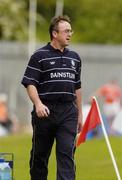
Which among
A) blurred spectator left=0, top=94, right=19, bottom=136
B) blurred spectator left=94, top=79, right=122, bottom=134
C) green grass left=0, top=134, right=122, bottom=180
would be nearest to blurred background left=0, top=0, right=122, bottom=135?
blurred spectator left=0, top=94, right=19, bottom=136

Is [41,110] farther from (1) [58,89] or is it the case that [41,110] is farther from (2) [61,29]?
(2) [61,29]

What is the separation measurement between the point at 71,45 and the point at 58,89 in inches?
914

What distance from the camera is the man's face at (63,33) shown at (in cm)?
1161

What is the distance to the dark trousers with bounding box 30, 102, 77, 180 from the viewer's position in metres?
11.6

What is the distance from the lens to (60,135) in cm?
1168

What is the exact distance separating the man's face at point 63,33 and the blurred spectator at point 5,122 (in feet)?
54.4

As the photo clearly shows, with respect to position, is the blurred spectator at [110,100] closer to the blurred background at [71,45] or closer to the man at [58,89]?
the blurred background at [71,45]

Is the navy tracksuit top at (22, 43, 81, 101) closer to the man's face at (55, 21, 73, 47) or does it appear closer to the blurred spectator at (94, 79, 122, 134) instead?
the man's face at (55, 21, 73, 47)

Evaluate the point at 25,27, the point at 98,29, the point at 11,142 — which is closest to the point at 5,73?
the point at 25,27

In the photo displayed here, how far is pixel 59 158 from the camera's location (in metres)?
11.6

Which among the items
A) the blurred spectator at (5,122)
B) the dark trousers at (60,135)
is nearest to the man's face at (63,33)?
the dark trousers at (60,135)

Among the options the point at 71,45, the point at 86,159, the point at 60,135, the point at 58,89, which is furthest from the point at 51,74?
the point at 71,45

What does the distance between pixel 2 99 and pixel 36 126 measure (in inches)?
782

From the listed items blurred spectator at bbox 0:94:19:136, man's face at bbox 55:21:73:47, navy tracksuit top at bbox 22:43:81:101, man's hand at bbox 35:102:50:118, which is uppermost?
blurred spectator at bbox 0:94:19:136
